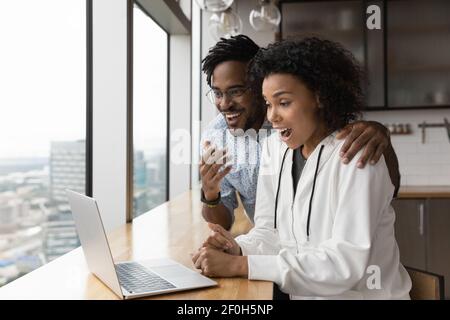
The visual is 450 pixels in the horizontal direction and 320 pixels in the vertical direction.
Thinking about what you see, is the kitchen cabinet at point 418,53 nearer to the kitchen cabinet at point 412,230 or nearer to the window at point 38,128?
the kitchen cabinet at point 412,230

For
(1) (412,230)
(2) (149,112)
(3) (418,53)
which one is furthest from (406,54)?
(2) (149,112)

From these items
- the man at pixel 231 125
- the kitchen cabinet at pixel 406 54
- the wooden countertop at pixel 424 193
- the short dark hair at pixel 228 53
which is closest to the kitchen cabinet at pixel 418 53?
the kitchen cabinet at pixel 406 54

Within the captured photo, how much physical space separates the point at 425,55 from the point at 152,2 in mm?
2187

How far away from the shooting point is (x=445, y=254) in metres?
3.34

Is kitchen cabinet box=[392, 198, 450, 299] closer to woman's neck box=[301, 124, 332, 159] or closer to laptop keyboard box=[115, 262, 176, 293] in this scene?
woman's neck box=[301, 124, 332, 159]

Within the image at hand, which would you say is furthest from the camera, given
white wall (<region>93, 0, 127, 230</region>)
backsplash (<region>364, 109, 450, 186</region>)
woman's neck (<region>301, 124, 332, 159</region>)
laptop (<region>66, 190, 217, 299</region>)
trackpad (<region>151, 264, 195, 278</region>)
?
backsplash (<region>364, 109, 450, 186</region>)

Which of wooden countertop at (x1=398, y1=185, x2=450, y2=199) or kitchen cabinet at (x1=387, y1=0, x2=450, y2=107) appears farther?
kitchen cabinet at (x1=387, y1=0, x2=450, y2=107)

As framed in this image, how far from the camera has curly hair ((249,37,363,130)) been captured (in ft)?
4.01

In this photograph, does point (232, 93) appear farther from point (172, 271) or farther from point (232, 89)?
point (172, 271)

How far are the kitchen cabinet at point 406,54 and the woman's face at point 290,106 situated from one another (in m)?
2.55

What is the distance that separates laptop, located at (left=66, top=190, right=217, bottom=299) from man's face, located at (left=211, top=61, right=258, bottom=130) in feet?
1.98

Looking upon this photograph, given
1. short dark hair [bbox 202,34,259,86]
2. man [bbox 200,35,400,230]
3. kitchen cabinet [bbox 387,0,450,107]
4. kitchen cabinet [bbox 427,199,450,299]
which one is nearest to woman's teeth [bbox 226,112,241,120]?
man [bbox 200,35,400,230]

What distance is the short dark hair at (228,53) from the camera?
1642mm
